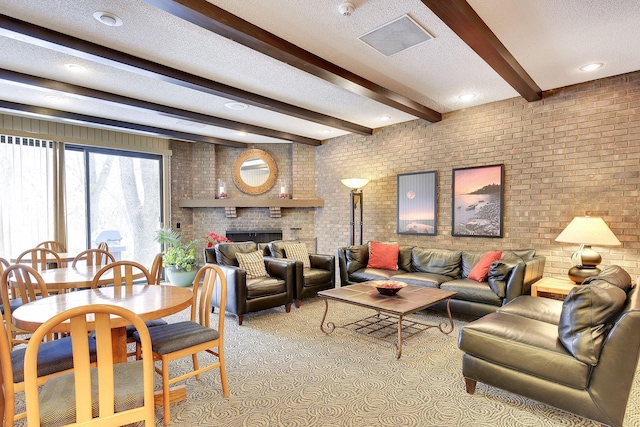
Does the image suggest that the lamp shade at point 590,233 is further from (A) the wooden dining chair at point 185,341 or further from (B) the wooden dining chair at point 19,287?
(B) the wooden dining chair at point 19,287

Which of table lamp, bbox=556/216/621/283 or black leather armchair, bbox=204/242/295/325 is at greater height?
table lamp, bbox=556/216/621/283

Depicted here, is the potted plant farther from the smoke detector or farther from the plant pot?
the smoke detector

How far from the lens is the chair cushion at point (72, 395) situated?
145cm

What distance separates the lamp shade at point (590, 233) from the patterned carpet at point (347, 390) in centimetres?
127

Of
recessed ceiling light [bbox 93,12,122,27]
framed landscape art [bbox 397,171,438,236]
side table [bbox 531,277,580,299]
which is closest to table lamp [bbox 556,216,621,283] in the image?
side table [bbox 531,277,580,299]

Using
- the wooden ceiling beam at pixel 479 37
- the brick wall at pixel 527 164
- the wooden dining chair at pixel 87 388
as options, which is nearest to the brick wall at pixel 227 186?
the brick wall at pixel 527 164

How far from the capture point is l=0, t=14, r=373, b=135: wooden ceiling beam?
2576 mm

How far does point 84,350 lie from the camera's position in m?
1.41

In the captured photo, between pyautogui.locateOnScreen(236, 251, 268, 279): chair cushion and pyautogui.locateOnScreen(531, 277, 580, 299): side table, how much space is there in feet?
10.3

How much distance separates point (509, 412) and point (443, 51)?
2.91m

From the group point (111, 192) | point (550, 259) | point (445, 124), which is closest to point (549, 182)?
point (550, 259)

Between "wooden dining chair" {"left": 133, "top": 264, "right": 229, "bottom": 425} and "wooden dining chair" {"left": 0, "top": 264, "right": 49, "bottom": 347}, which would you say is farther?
"wooden dining chair" {"left": 0, "top": 264, "right": 49, "bottom": 347}

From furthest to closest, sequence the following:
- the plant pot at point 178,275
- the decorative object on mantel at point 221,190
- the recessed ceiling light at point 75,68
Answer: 1. the decorative object on mantel at point 221,190
2. the plant pot at point 178,275
3. the recessed ceiling light at point 75,68

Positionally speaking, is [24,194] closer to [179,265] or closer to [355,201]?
[179,265]
